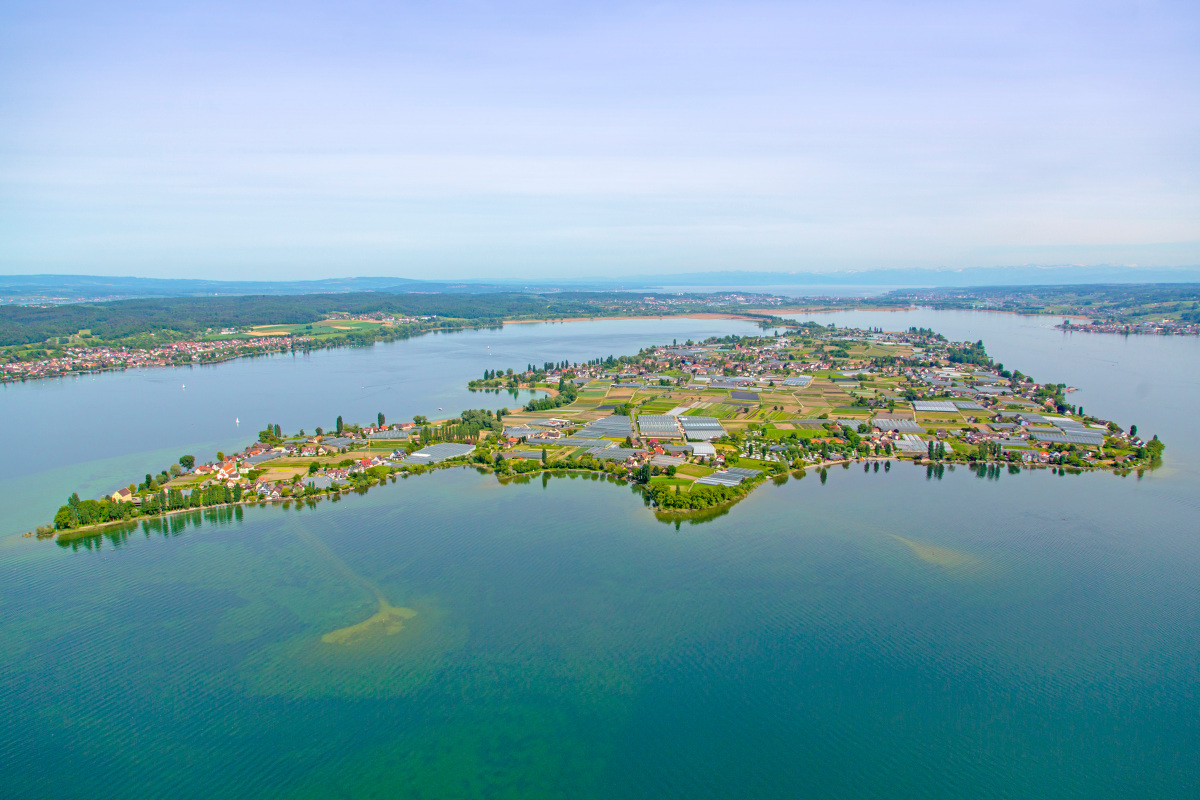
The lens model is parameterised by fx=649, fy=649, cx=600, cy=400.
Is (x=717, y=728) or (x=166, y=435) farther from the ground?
(x=166, y=435)

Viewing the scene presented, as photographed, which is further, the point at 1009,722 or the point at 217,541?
the point at 217,541

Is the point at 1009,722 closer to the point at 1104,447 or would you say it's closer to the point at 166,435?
the point at 1104,447

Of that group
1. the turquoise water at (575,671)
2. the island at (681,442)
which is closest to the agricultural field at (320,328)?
the island at (681,442)

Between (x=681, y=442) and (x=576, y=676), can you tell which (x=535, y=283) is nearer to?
(x=681, y=442)

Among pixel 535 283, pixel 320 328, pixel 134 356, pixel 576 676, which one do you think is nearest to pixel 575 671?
pixel 576 676

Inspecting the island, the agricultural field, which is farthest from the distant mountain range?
the island

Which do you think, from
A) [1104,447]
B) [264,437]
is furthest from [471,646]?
[1104,447]

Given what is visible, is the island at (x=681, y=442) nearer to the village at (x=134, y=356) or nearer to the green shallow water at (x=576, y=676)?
the green shallow water at (x=576, y=676)
